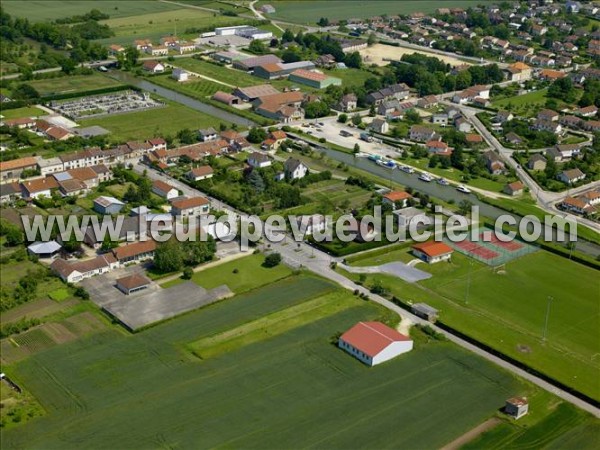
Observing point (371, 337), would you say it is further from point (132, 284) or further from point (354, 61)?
point (354, 61)

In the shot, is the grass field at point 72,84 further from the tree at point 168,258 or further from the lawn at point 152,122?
the tree at point 168,258

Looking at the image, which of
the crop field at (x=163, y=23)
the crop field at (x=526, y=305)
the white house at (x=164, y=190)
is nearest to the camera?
the crop field at (x=526, y=305)

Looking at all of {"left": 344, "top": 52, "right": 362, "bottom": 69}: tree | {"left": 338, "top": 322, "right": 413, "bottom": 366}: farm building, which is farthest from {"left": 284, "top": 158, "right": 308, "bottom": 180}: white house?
{"left": 344, "top": 52, "right": 362, "bottom": 69}: tree

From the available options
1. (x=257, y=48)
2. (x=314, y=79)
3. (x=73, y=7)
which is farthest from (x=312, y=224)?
(x=73, y=7)

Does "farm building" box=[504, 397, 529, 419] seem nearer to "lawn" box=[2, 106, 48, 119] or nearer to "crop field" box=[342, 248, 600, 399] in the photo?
"crop field" box=[342, 248, 600, 399]

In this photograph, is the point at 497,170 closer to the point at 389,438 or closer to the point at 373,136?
the point at 373,136

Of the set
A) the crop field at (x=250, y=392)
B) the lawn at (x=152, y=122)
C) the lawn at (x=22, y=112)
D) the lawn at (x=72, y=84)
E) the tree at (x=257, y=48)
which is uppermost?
the tree at (x=257, y=48)

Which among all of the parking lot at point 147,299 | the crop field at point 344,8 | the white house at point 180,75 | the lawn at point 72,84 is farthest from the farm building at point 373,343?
the crop field at point 344,8
